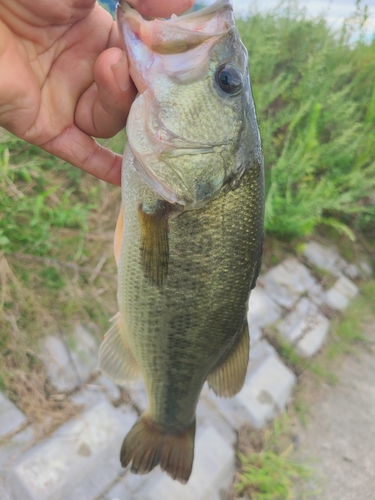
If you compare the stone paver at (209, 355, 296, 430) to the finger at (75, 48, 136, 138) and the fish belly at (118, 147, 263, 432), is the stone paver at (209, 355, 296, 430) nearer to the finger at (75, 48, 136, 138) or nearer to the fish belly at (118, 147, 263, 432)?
the fish belly at (118, 147, 263, 432)

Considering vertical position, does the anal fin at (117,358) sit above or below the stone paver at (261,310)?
above

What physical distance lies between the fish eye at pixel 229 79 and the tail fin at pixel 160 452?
118 centimetres

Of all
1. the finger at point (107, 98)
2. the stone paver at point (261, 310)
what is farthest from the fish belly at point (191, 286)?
the stone paver at point (261, 310)

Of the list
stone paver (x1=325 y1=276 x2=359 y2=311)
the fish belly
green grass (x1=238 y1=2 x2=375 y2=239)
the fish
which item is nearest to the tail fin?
the fish belly

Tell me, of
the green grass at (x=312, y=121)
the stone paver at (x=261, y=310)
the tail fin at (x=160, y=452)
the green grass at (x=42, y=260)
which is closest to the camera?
the tail fin at (x=160, y=452)

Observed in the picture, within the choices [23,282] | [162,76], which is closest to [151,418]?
[23,282]

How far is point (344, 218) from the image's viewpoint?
3.82 metres

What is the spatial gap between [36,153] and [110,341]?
1367mm

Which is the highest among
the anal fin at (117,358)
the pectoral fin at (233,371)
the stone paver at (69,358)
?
the pectoral fin at (233,371)

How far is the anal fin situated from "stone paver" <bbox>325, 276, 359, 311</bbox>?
2.21m

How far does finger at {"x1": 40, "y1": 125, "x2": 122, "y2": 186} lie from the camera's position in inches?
51.2

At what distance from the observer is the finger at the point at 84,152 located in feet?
4.26

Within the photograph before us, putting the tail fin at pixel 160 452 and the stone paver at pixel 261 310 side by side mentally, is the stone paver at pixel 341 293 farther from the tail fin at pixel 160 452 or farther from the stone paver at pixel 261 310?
the tail fin at pixel 160 452

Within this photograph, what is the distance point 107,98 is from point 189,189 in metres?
0.36
